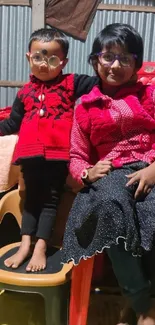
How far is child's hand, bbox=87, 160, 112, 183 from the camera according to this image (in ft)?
5.29

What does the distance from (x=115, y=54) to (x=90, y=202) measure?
0.56m

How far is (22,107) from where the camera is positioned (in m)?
2.03

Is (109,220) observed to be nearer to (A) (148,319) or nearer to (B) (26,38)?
(A) (148,319)

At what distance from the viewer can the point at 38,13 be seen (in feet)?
15.7

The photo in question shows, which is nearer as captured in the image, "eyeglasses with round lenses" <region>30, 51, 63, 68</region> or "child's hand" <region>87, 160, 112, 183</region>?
"child's hand" <region>87, 160, 112, 183</region>

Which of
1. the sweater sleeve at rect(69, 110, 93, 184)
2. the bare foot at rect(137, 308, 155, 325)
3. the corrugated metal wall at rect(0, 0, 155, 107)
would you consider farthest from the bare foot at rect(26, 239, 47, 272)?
the corrugated metal wall at rect(0, 0, 155, 107)

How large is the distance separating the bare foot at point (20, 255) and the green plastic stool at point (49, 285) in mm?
24

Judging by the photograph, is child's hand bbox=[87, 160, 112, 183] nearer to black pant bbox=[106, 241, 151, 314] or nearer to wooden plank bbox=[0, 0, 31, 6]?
black pant bbox=[106, 241, 151, 314]

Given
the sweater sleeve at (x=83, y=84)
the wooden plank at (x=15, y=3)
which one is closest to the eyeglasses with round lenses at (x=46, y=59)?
the sweater sleeve at (x=83, y=84)

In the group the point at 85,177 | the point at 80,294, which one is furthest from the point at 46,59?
the point at 80,294

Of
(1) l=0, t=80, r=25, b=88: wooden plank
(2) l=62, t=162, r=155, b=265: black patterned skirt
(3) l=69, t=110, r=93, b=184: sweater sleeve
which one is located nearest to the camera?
(2) l=62, t=162, r=155, b=265: black patterned skirt

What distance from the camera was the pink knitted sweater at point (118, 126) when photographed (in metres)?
1.67

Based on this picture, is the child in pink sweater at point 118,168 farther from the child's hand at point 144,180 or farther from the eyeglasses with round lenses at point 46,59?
the eyeglasses with round lenses at point 46,59

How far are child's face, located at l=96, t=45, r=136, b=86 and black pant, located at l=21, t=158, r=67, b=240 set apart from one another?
0.42 m
